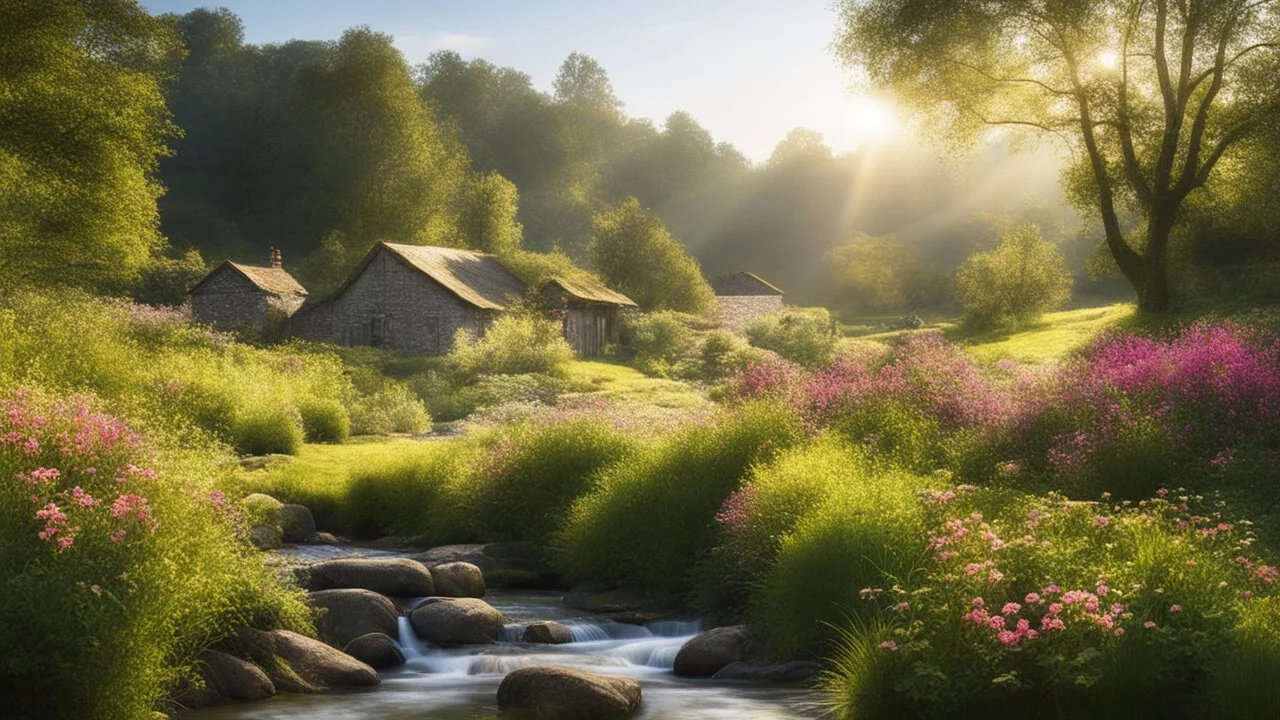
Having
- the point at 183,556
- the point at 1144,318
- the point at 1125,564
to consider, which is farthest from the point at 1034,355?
the point at 183,556

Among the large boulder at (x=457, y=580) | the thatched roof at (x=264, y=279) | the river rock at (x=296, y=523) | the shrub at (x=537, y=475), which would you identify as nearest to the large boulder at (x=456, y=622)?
the large boulder at (x=457, y=580)

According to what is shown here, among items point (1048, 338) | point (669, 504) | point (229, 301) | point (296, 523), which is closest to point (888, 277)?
point (1048, 338)

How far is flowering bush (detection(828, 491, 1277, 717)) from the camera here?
9234 mm

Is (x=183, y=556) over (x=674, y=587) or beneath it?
over

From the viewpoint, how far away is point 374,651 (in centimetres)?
1438

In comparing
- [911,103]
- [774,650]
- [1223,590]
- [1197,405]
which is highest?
[911,103]

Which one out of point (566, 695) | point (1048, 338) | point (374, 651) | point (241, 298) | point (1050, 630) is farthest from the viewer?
point (241, 298)

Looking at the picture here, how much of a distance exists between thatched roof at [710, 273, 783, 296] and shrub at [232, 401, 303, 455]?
182 ft

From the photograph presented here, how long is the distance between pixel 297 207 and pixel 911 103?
65780 mm

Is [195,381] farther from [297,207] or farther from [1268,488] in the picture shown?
[297,207]

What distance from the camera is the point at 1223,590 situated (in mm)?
10148

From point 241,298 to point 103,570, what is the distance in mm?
52105

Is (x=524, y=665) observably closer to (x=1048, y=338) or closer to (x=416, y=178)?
(x=1048, y=338)

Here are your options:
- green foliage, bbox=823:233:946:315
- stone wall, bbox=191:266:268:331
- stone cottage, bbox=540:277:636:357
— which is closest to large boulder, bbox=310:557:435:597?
stone cottage, bbox=540:277:636:357
